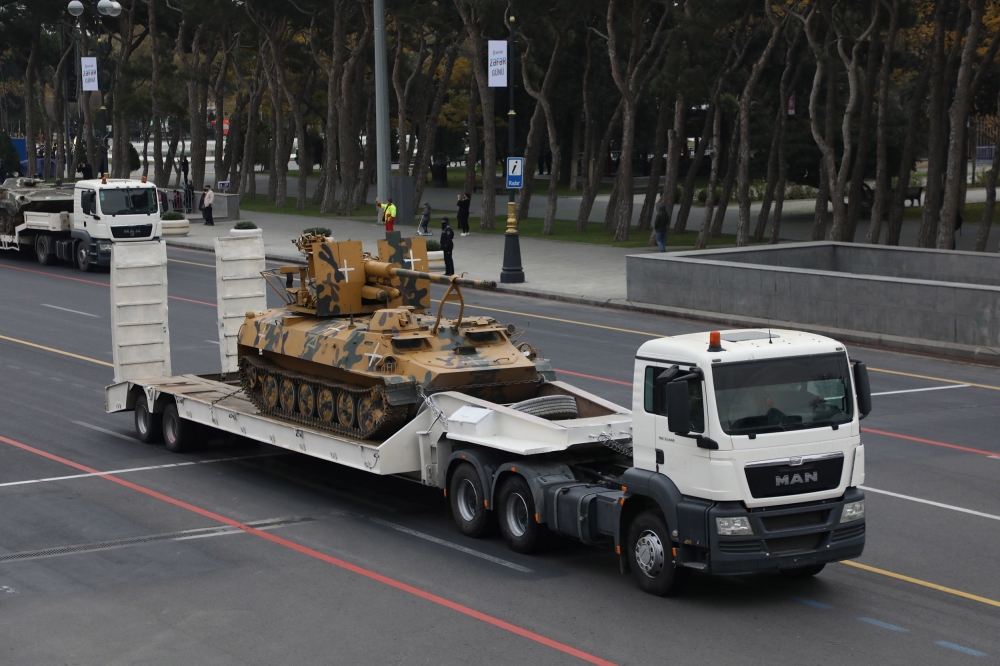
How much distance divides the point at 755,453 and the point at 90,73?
5071cm

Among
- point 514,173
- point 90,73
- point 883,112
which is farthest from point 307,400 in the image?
point 90,73

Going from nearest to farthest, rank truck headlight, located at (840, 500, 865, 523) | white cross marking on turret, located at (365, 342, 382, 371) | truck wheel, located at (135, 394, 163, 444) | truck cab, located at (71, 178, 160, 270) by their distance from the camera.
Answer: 1. truck headlight, located at (840, 500, 865, 523)
2. white cross marking on turret, located at (365, 342, 382, 371)
3. truck wheel, located at (135, 394, 163, 444)
4. truck cab, located at (71, 178, 160, 270)

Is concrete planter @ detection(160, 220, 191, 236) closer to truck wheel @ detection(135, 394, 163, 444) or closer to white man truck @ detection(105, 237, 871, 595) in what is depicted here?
truck wheel @ detection(135, 394, 163, 444)

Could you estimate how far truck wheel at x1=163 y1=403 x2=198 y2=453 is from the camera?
705 inches

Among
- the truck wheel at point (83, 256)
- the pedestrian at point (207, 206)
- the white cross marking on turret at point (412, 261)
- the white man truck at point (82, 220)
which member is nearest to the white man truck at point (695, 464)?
the white cross marking on turret at point (412, 261)

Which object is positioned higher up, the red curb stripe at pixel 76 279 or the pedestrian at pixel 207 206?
the pedestrian at pixel 207 206

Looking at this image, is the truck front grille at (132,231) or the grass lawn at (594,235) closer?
the truck front grille at (132,231)

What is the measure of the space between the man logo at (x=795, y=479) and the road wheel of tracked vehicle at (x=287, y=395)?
7.67 m

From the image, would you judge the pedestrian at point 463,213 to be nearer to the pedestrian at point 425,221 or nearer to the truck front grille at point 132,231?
the pedestrian at point 425,221

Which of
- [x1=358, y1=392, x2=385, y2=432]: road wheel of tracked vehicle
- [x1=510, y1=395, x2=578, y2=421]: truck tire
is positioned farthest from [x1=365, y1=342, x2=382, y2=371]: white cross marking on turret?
[x1=510, y1=395, x2=578, y2=421]: truck tire

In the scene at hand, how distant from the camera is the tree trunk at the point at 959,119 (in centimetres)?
3114

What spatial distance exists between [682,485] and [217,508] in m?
6.20

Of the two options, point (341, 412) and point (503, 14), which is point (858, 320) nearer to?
point (341, 412)

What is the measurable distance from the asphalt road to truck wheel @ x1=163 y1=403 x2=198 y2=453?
0.18 m
